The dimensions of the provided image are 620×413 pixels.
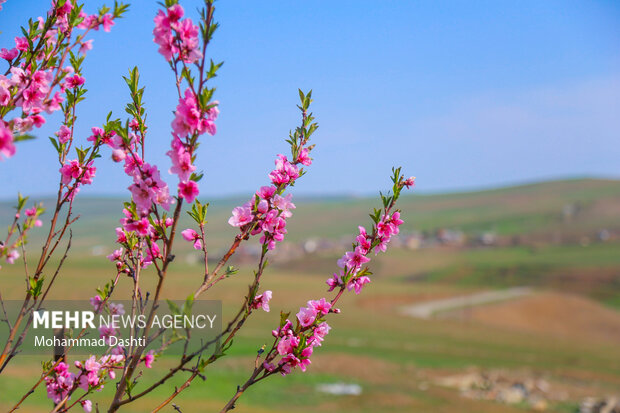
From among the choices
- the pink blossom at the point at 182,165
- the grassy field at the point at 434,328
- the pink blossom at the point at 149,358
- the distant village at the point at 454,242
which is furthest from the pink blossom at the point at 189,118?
the distant village at the point at 454,242

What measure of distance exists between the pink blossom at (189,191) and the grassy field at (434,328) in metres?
9.78

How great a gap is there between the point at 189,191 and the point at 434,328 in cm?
3392

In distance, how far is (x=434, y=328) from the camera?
1341 inches

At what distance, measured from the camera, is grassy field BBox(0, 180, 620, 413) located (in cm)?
1822

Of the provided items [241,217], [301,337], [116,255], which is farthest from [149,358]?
[241,217]

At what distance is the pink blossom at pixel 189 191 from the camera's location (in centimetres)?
180

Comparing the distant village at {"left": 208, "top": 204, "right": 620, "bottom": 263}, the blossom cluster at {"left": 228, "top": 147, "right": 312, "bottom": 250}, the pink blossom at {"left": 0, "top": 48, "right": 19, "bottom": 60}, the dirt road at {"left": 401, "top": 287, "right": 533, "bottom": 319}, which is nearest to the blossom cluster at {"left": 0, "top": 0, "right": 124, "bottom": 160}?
the pink blossom at {"left": 0, "top": 48, "right": 19, "bottom": 60}

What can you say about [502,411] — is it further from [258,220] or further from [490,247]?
[490,247]

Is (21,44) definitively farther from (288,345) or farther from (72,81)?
(288,345)

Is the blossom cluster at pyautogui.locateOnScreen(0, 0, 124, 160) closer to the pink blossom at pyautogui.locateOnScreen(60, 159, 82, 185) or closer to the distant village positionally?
the pink blossom at pyautogui.locateOnScreen(60, 159, 82, 185)

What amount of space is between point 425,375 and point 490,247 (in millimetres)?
58611

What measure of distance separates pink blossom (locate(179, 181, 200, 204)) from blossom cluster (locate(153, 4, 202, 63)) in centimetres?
41

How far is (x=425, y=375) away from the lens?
74.0 feet

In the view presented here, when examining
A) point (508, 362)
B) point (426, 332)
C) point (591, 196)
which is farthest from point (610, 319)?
point (591, 196)
